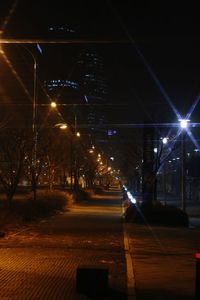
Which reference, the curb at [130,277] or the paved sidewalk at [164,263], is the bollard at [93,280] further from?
the paved sidewalk at [164,263]

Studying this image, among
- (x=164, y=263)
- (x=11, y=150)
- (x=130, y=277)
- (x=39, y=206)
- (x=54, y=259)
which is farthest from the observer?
(x=39, y=206)

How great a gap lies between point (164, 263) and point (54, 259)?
3.02 metres

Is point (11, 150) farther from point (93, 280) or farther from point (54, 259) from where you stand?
point (93, 280)

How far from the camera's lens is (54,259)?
17141 millimetres

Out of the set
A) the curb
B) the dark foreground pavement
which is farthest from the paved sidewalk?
the dark foreground pavement

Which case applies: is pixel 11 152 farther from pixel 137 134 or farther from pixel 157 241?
pixel 137 134

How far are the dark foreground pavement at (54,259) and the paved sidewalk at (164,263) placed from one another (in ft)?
1.56

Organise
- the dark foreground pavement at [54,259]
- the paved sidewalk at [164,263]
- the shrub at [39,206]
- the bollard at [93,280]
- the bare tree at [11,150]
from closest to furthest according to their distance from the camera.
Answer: the bollard at [93,280] < the dark foreground pavement at [54,259] < the paved sidewalk at [164,263] < the shrub at [39,206] < the bare tree at [11,150]

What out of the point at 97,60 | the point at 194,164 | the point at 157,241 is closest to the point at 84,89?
the point at 97,60

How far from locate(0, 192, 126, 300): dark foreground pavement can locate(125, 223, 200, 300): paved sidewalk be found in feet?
1.56

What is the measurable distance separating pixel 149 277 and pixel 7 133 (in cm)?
2422

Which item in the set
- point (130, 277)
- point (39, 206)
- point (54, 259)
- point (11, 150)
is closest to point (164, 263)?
point (54, 259)

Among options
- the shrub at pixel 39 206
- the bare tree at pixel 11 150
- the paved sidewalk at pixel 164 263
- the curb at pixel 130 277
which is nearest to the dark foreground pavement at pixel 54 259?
the curb at pixel 130 277

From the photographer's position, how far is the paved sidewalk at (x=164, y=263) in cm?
1246
